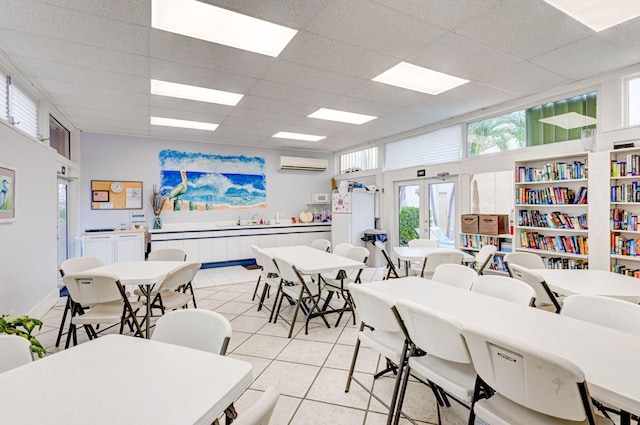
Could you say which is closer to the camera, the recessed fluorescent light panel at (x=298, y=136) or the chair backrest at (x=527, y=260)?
the chair backrest at (x=527, y=260)

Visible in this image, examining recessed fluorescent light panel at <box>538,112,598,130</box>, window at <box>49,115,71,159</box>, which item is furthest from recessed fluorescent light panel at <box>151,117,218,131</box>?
recessed fluorescent light panel at <box>538,112,598,130</box>

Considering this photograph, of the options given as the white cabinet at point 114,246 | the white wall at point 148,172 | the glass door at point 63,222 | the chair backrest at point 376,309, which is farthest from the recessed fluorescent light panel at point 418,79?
the glass door at point 63,222

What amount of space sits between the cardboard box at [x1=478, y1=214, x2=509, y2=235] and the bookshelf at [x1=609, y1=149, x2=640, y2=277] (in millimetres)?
1310

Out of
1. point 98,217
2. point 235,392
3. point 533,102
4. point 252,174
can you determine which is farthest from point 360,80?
point 98,217

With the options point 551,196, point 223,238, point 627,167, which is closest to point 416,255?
point 551,196

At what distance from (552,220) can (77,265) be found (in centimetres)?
568

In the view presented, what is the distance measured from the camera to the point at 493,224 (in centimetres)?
475

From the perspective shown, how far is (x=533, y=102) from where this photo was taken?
443 cm

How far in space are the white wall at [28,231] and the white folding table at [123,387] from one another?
103 inches

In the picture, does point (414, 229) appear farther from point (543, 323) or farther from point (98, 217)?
point (98, 217)

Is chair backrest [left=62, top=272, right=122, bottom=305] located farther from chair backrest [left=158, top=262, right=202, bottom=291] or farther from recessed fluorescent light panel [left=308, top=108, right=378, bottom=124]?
recessed fluorescent light panel [left=308, top=108, right=378, bottom=124]

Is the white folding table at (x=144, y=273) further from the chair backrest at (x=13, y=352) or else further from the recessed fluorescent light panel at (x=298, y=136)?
the recessed fluorescent light panel at (x=298, y=136)

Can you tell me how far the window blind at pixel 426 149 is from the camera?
18.6 ft

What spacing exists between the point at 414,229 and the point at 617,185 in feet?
11.0
